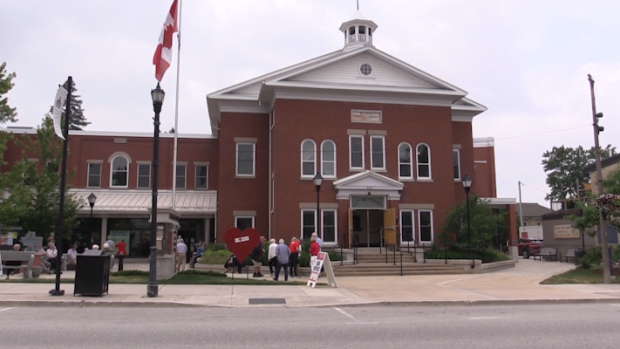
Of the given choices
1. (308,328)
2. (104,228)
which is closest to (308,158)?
(104,228)

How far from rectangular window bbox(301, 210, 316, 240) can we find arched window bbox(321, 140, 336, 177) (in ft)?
7.37

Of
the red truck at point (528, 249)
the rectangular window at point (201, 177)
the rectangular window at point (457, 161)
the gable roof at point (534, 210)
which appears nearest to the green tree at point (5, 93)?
the rectangular window at point (201, 177)

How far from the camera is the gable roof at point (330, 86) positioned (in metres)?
28.8

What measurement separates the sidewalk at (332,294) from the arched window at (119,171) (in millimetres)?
19456

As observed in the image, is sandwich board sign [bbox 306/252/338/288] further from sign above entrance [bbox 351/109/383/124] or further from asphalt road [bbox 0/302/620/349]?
sign above entrance [bbox 351/109/383/124]

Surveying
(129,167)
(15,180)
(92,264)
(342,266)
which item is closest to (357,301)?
(92,264)

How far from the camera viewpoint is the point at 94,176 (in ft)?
115

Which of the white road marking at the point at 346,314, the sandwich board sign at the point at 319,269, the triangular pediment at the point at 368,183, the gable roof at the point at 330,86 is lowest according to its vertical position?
the white road marking at the point at 346,314

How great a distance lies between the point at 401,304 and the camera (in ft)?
45.1

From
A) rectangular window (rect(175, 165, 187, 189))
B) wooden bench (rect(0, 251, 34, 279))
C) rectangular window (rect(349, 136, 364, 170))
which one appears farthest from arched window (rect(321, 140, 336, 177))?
wooden bench (rect(0, 251, 34, 279))

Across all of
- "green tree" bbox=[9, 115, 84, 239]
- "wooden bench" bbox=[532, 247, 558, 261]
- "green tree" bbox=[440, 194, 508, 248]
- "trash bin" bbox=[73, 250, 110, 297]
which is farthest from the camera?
"wooden bench" bbox=[532, 247, 558, 261]

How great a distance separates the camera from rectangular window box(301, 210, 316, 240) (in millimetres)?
28219

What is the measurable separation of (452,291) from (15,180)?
1835cm

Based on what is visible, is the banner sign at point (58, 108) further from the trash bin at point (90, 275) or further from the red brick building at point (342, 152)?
the red brick building at point (342, 152)
